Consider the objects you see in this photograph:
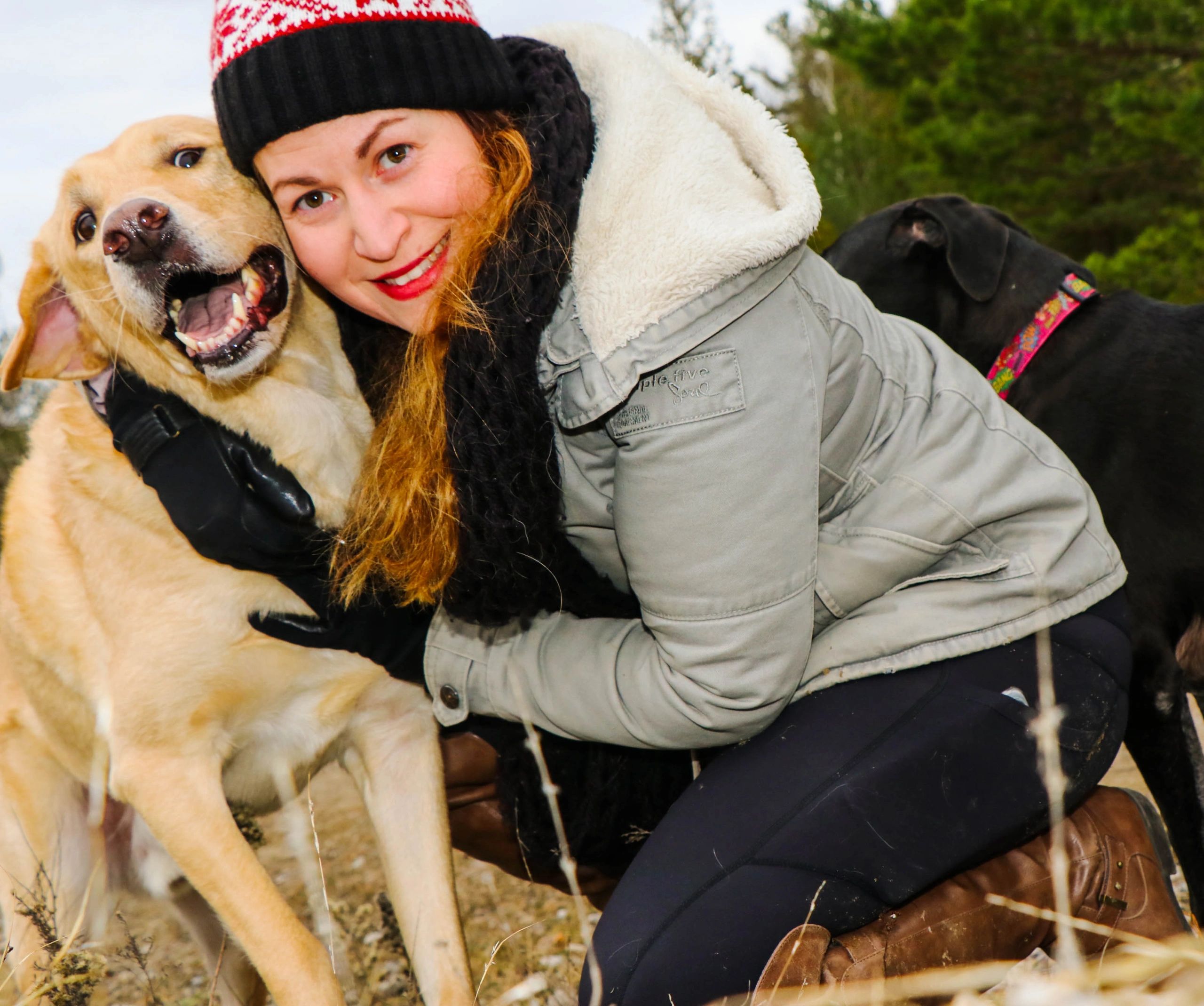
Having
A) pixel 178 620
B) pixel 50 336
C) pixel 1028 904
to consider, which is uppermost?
pixel 50 336

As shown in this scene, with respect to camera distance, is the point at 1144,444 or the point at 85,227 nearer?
the point at 85,227

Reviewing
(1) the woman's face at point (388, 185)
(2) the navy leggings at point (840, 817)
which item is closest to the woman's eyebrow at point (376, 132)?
(1) the woman's face at point (388, 185)

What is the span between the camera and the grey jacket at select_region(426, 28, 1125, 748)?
1705 millimetres

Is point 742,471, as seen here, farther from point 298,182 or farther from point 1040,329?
point 1040,329

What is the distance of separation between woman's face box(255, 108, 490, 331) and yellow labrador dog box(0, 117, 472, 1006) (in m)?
0.36

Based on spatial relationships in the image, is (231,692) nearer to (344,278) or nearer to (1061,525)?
(344,278)

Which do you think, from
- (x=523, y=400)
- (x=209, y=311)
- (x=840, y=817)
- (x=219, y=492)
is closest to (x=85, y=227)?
(x=209, y=311)

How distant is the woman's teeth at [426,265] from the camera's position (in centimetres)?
196

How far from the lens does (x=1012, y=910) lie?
200cm

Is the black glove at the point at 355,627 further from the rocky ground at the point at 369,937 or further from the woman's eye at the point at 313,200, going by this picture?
the woman's eye at the point at 313,200

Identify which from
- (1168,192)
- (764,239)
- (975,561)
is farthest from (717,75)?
(1168,192)

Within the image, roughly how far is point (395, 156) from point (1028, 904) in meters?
1.80

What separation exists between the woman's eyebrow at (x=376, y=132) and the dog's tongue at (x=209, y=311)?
23.4 inches

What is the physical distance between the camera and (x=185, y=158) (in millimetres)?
2398
